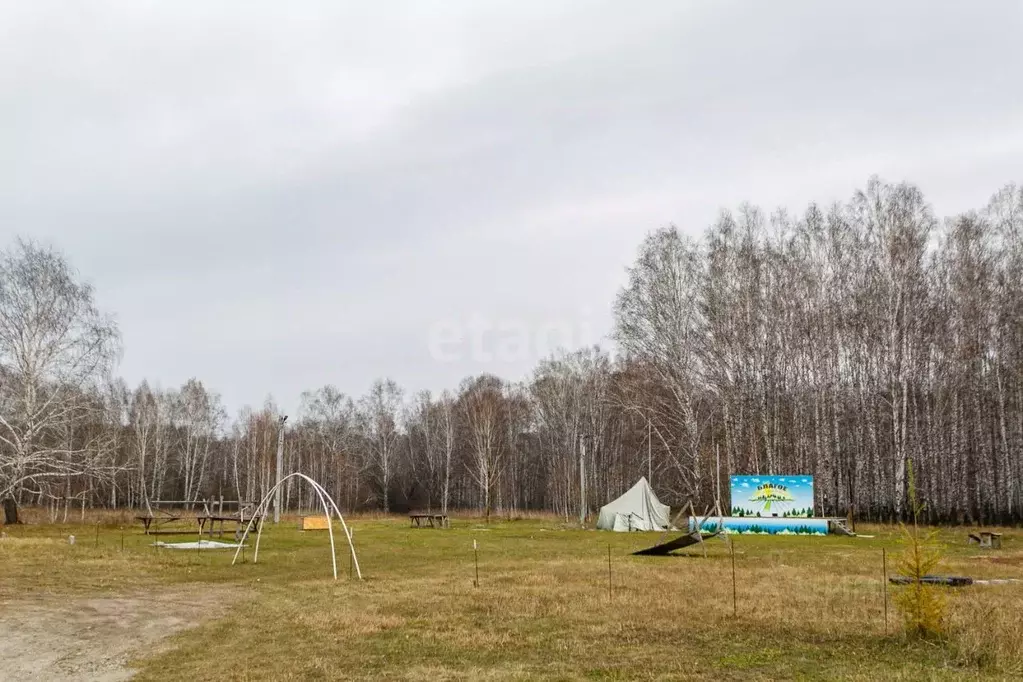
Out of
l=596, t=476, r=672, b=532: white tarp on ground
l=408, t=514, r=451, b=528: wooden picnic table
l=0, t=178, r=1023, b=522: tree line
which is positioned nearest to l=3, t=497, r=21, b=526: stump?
l=0, t=178, r=1023, b=522: tree line

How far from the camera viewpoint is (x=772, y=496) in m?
29.3

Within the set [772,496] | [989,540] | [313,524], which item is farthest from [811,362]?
[313,524]

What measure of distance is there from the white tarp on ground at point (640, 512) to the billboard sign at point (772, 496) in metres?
3.18

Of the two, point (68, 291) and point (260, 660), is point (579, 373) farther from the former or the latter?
point (260, 660)

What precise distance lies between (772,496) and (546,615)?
841 inches

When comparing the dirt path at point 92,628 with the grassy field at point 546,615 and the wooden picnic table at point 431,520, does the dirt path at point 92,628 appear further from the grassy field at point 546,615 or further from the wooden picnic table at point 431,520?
the wooden picnic table at point 431,520

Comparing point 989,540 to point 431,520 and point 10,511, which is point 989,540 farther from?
point 10,511

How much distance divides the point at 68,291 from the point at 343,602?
24.4 meters

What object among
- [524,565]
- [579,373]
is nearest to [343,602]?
[524,565]

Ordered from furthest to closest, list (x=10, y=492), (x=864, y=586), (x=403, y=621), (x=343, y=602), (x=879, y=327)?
(x=879, y=327)
(x=10, y=492)
(x=864, y=586)
(x=343, y=602)
(x=403, y=621)

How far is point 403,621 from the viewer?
9945mm

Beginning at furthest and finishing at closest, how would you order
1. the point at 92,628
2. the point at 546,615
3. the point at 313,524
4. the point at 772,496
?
the point at 313,524 → the point at 772,496 → the point at 546,615 → the point at 92,628

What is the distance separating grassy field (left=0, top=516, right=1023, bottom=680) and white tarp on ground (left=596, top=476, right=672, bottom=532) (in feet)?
38.1

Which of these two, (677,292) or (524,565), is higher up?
(677,292)
